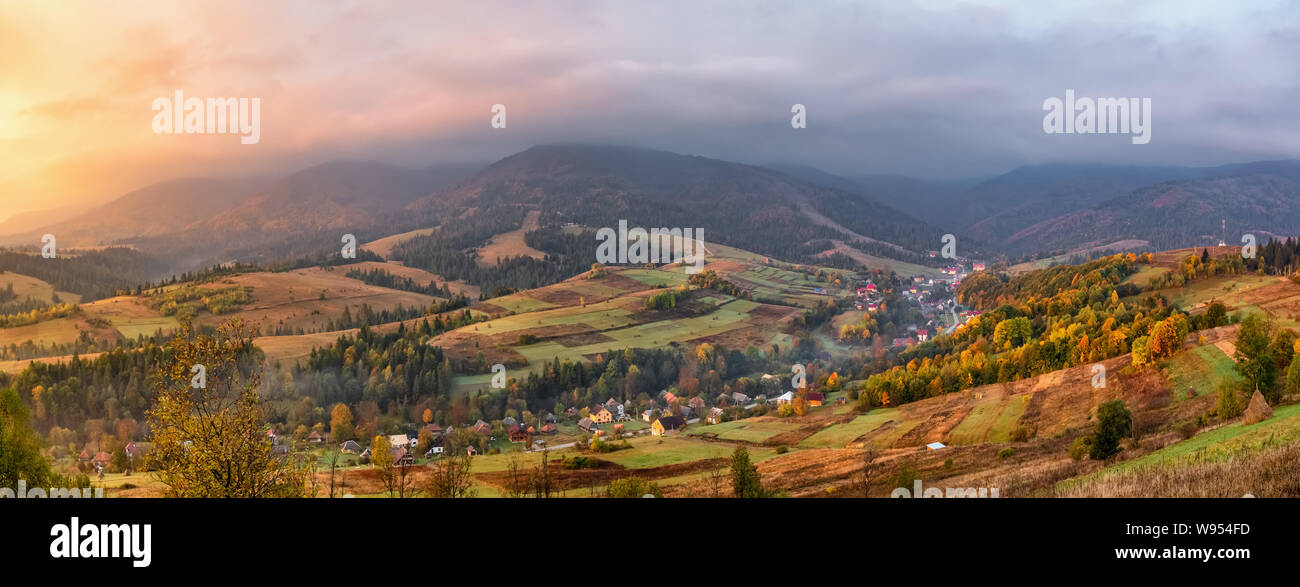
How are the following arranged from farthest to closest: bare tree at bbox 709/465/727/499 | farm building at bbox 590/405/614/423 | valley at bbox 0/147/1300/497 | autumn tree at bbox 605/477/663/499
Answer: farm building at bbox 590/405/614/423
valley at bbox 0/147/1300/497
bare tree at bbox 709/465/727/499
autumn tree at bbox 605/477/663/499

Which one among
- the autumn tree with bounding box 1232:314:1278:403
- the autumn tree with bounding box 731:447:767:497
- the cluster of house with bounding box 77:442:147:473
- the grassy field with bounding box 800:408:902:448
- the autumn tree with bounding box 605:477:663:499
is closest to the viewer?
the autumn tree with bounding box 605:477:663:499

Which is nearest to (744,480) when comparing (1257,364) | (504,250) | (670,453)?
(670,453)

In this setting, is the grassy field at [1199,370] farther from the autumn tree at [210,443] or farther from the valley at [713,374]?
the autumn tree at [210,443]

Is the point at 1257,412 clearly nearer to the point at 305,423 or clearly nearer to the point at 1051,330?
the point at 1051,330

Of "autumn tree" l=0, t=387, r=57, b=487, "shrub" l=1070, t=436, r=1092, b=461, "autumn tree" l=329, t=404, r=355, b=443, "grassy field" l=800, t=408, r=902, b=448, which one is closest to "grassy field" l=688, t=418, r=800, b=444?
"grassy field" l=800, t=408, r=902, b=448

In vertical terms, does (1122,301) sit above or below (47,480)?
above

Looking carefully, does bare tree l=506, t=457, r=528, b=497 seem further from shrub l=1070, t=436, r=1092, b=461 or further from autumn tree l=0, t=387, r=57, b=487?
shrub l=1070, t=436, r=1092, b=461

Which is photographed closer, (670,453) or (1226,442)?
(1226,442)

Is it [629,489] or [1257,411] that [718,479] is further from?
[1257,411]
